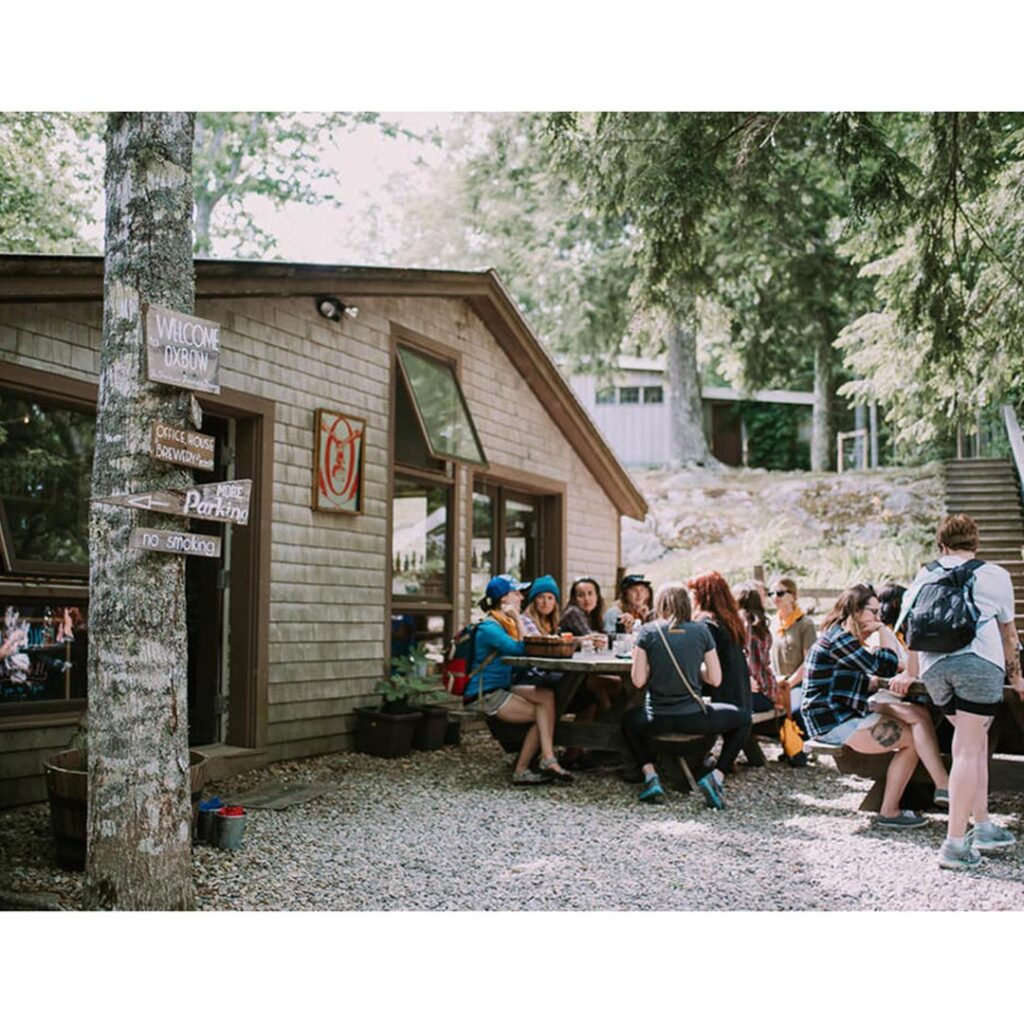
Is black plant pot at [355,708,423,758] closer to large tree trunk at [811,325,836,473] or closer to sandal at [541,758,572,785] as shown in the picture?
sandal at [541,758,572,785]

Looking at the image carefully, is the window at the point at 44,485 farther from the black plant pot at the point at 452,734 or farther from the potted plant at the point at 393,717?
the black plant pot at the point at 452,734

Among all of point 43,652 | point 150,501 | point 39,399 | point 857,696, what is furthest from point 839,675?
point 39,399

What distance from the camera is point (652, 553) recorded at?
21.1 metres

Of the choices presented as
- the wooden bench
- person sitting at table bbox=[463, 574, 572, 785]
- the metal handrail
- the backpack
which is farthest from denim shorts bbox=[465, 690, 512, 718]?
the metal handrail

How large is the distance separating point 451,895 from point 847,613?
9.47 ft

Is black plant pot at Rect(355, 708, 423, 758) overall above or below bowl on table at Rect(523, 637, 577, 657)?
below

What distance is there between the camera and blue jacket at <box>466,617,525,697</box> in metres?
7.12

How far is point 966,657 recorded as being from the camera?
5035 mm

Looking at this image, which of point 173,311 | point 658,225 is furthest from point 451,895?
point 658,225

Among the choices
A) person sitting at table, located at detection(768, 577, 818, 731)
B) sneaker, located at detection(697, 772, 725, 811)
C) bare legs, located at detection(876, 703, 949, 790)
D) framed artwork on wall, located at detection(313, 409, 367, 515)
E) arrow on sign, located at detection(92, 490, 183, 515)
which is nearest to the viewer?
arrow on sign, located at detection(92, 490, 183, 515)

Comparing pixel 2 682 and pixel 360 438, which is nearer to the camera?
pixel 2 682
